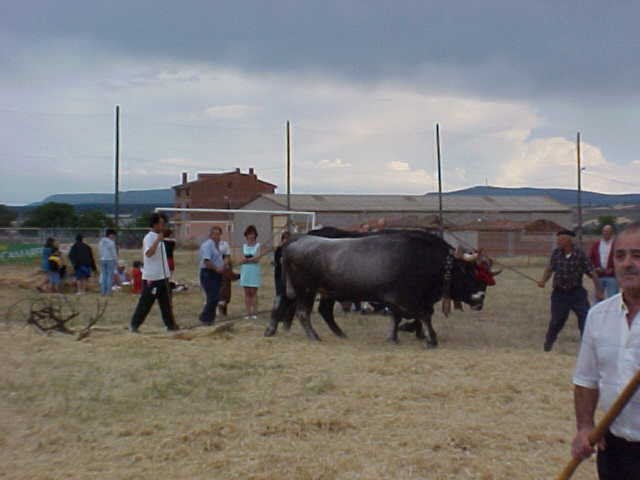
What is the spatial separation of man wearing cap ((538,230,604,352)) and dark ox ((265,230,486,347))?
55.4 inches

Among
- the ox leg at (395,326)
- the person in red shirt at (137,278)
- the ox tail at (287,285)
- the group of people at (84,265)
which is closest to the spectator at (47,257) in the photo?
the group of people at (84,265)

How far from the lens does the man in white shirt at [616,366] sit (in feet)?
11.4

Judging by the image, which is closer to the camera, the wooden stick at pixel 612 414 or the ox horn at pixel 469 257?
the wooden stick at pixel 612 414

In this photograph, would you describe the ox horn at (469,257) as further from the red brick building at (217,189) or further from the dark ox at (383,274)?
the red brick building at (217,189)

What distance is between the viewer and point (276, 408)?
7.20 meters

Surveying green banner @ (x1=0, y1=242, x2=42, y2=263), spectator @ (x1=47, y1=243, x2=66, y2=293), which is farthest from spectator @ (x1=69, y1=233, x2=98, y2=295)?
green banner @ (x1=0, y1=242, x2=42, y2=263)

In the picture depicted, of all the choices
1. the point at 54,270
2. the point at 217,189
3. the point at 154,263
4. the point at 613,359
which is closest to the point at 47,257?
the point at 54,270

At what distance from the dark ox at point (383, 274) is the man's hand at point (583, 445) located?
7.83 meters

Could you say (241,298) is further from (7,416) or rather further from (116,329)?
(7,416)

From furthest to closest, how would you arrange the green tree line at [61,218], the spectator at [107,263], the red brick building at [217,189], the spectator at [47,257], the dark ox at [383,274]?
the red brick building at [217,189] < the green tree line at [61,218] < the spectator at [47,257] < the spectator at [107,263] < the dark ox at [383,274]

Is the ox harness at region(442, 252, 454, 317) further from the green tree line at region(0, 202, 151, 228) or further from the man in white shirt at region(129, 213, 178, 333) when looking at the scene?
the green tree line at region(0, 202, 151, 228)

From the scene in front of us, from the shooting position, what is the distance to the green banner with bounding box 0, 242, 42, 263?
2861cm

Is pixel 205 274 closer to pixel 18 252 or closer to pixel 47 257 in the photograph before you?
pixel 47 257

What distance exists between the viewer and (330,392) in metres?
7.85
